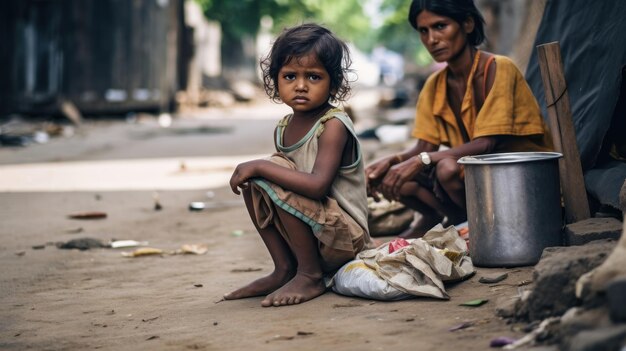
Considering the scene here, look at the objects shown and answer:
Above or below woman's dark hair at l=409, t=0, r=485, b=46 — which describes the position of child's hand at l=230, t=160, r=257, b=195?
below

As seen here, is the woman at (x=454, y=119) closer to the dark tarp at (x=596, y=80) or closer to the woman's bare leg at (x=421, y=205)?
the woman's bare leg at (x=421, y=205)

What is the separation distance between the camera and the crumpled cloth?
3.56 meters

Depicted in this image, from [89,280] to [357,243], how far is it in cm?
147

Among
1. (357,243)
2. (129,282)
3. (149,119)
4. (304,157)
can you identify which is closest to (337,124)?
(304,157)

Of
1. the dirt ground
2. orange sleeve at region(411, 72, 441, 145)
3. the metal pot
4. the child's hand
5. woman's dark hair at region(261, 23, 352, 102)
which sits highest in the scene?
woman's dark hair at region(261, 23, 352, 102)

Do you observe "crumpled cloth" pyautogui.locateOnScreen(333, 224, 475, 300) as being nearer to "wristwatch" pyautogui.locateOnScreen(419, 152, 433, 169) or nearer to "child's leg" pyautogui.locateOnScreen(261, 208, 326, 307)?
"child's leg" pyautogui.locateOnScreen(261, 208, 326, 307)

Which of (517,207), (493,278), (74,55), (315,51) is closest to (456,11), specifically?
(315,51)

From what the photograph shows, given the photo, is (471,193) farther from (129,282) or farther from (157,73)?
(157,73)

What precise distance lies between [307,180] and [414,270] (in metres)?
0.56

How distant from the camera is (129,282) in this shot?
177 inches

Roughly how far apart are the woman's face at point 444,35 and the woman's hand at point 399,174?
541 mm

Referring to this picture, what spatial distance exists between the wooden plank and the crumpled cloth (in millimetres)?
598

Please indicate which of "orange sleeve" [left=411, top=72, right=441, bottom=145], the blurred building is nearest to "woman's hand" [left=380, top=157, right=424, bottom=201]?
"orange sleeve" [left=411, top=72, right=441, bottom=145]

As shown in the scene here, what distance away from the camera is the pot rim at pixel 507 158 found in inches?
151
